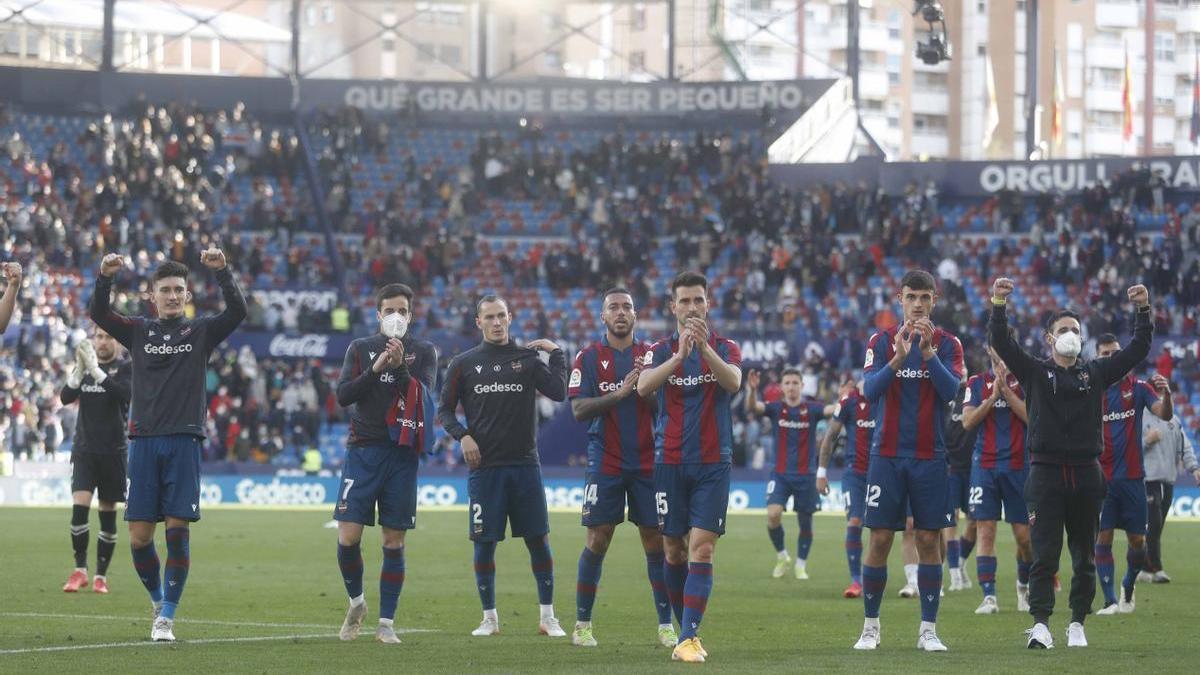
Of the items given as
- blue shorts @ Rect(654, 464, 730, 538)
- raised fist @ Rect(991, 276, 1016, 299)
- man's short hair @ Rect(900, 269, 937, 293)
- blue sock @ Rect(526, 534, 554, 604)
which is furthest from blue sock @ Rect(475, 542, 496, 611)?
raised fist @ Rect(991, 276, 1016, 299)

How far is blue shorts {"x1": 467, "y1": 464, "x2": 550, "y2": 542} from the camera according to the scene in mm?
14445

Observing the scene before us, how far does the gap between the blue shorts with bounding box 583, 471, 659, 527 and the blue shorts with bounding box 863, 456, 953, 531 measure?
1.60 metres

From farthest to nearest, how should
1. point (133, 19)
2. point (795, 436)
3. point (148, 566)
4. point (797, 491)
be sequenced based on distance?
point (133, 19) < point (795, 436) < point (797, 491) < point (148, 566)

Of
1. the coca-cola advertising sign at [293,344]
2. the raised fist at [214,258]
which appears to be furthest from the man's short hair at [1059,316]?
the coca-cola advertising sign at [293,344]

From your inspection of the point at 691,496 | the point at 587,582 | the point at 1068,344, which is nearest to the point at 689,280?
the point at 691,496

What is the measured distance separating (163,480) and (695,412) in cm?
383

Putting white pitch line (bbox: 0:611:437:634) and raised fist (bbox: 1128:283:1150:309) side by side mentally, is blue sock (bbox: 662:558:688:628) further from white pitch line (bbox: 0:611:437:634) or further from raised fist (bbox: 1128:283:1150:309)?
raised fist (bbox: 1128:283:1150:309)

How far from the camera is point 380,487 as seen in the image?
1411cm

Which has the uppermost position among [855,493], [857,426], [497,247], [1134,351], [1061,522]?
[497,247]

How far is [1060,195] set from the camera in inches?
2035

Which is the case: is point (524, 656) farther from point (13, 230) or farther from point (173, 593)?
point (13, 230)

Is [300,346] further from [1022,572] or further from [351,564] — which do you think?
[351,564]

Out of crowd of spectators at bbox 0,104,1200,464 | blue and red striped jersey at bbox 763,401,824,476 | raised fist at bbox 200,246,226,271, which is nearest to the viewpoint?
raised fist at bbox 200,246,226,271

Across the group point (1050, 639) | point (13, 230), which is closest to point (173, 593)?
point (1050, 639)
